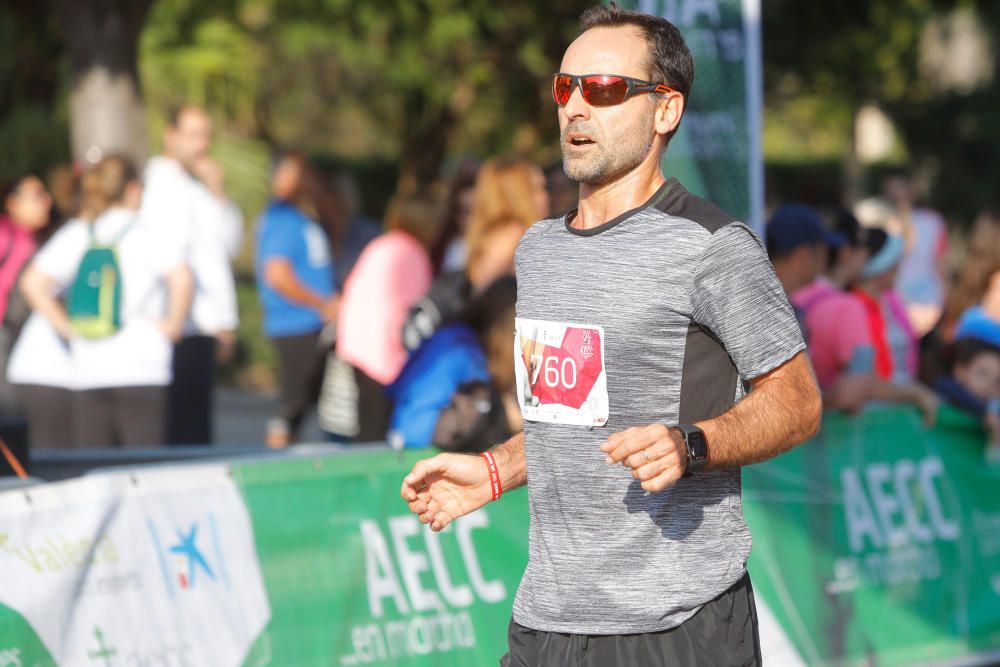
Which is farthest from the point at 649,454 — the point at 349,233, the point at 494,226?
the point at 349,233

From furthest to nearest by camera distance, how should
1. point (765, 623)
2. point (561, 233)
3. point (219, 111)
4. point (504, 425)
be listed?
point (219, 111) < point (765, 623) < point (504, 425) < point (561, 233)

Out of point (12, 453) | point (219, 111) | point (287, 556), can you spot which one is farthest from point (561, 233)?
point (219, 111)

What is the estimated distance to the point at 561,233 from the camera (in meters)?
3.53

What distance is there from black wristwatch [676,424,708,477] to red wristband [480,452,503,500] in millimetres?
695

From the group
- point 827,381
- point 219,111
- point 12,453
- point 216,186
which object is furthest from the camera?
point 219,111

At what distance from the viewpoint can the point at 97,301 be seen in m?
7.49

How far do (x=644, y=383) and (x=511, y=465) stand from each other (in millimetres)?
480

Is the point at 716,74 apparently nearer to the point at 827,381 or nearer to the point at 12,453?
the point at 827,381

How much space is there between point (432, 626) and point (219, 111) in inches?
708

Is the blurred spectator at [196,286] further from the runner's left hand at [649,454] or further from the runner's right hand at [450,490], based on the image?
the runner's left hand at [649,454]

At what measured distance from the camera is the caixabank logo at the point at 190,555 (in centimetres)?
508

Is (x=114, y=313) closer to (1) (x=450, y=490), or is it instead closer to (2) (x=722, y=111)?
(2) (x=722, y=111)

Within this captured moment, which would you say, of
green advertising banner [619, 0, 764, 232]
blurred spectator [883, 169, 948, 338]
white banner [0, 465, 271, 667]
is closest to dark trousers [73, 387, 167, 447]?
white banner [0, 465, 271, 667]

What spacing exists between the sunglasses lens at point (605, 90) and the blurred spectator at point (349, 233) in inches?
319
